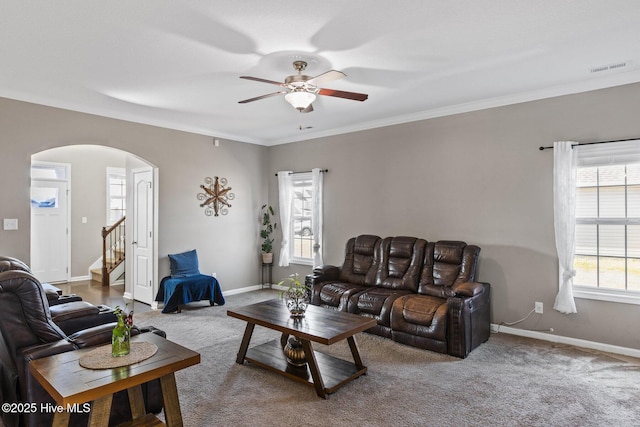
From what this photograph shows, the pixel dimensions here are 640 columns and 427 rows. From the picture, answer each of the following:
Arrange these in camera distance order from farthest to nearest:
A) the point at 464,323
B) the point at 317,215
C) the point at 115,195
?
the point at 115,195
the point at 317,215
the point at 464,323

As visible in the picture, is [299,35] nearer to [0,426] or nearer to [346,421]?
[346,421]

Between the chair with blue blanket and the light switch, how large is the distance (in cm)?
195

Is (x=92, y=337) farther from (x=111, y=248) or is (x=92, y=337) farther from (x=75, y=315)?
(x=111, y=248)

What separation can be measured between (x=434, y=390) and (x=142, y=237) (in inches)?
195

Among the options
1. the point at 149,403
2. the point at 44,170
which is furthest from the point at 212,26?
the point at 44,170

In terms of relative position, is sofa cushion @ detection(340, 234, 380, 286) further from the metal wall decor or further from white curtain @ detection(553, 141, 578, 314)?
the metal wall decor

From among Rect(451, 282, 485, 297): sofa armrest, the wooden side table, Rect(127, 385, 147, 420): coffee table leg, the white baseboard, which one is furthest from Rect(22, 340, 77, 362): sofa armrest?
the wooden side table

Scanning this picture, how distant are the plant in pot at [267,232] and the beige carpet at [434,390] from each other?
9.69 ft

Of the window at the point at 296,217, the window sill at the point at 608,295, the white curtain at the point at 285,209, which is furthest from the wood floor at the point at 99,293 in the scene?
the window sill at the point at 608,295

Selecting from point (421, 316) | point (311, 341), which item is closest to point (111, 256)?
point (311, 341)

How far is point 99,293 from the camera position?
676 centimetres

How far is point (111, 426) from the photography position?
2414 mm

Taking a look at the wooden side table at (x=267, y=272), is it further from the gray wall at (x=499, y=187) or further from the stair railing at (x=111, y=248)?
the stair railing at (x=111, y=248)

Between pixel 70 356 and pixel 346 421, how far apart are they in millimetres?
1827
